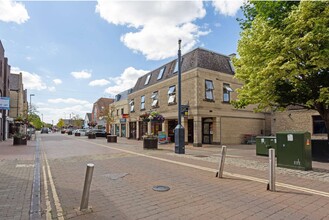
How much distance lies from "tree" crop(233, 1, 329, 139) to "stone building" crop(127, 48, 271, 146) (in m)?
8.53

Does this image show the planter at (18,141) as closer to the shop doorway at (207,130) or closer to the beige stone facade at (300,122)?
the shop doorway at (207,130)

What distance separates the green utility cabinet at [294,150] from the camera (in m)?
8.52

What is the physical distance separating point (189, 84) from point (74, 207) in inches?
688

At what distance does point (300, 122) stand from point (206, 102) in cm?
870

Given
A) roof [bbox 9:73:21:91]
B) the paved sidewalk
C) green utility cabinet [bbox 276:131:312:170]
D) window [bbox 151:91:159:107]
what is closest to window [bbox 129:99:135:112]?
window [bbox 151:91:159:107]

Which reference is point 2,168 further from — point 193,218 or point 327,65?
point 327,65

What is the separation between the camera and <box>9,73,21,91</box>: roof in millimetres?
42931

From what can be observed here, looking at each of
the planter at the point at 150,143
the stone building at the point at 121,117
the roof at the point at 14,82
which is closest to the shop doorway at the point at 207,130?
the planter at the point at 150,143

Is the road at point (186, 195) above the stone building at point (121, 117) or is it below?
below

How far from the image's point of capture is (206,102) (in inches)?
817

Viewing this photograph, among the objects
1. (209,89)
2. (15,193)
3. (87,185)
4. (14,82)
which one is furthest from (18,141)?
(14,82)

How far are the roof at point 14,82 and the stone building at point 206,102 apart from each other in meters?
30.3

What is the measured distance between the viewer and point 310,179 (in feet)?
24.0

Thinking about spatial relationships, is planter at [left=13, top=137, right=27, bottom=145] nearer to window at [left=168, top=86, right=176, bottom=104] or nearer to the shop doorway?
window at [left=168, top=86, right=176, bottom=104]
